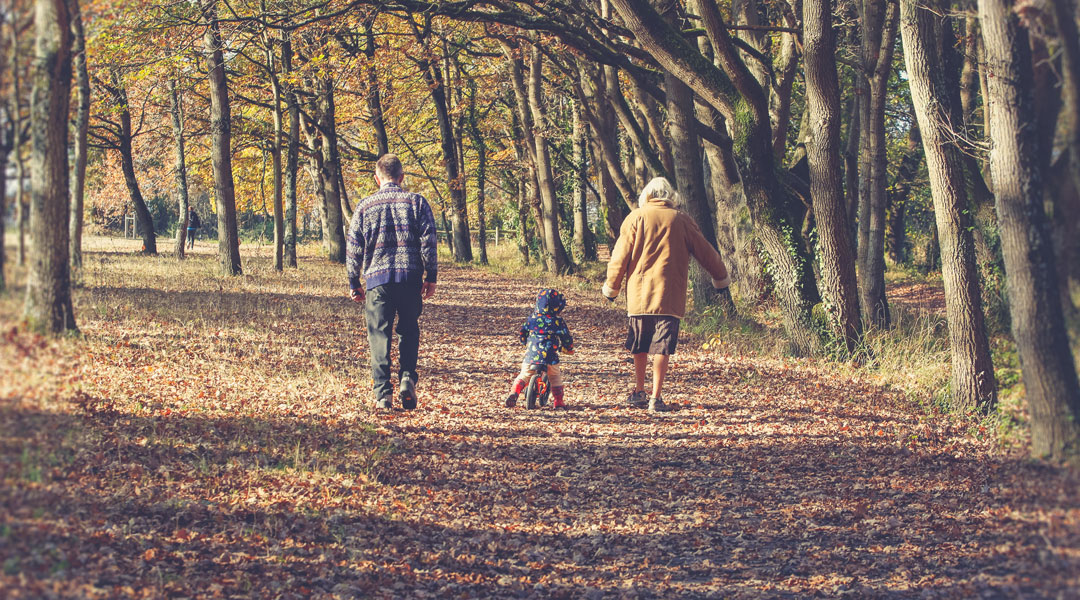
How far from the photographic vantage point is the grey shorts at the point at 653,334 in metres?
8.12

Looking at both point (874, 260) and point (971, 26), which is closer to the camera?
point (971, 26)

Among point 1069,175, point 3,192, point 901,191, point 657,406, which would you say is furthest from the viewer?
point 901,191

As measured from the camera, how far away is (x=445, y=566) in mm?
4871

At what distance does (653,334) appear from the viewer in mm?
8312

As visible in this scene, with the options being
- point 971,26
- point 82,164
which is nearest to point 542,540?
point 82,164

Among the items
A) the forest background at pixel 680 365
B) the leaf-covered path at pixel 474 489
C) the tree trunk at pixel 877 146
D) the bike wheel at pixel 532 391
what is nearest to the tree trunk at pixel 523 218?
the forest background at pixel 680 365

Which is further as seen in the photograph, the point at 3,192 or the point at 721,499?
the point at 721,499

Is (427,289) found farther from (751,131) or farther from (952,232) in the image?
(751,131)

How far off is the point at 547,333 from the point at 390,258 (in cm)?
154

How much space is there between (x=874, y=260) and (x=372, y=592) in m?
10.3

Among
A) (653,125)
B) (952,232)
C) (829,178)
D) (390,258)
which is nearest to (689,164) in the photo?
(653,125)

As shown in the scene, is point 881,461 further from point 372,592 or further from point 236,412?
point 236,412

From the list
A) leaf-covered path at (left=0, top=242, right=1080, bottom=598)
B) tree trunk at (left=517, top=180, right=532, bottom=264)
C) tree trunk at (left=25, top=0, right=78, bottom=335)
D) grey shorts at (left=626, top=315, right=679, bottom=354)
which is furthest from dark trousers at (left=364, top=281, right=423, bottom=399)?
tree trunk at (left=517, top=180, right=532, bottom=264)

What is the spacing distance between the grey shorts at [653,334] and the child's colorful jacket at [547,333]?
62 cm
